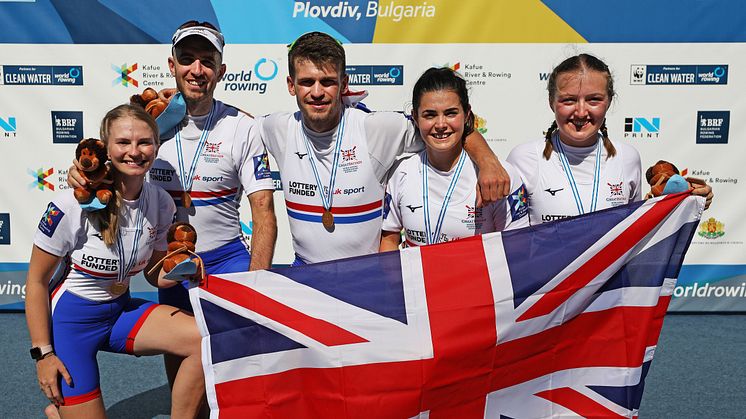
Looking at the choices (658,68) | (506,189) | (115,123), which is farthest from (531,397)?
(658,68)

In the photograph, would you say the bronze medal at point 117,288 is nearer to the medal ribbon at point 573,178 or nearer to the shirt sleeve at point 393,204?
the shirt sleeve at point 393,204

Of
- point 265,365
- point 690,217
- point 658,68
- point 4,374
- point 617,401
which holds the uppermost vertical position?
point 658,68

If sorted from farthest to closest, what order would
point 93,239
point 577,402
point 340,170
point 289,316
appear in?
1. point 340,170
2. point 93,239
3. point 577,402
4. point 289,316

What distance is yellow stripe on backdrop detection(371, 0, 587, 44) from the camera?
5066mm

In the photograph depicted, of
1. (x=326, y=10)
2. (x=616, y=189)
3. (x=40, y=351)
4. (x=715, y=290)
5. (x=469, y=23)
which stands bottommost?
(x=715, y=290)

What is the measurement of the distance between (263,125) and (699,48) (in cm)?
388

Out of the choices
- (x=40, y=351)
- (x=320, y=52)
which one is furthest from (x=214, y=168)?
(x=40, y=351)

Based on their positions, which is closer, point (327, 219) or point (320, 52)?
point (320, 52)

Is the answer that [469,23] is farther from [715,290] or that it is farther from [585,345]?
[585,345]

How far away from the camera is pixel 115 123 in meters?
2.49

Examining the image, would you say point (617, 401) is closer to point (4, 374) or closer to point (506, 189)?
point (506, 189)

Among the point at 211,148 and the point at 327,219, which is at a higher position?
the point at 211,148

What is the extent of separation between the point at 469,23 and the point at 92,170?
3.53 metres

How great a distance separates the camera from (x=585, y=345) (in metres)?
2.39
